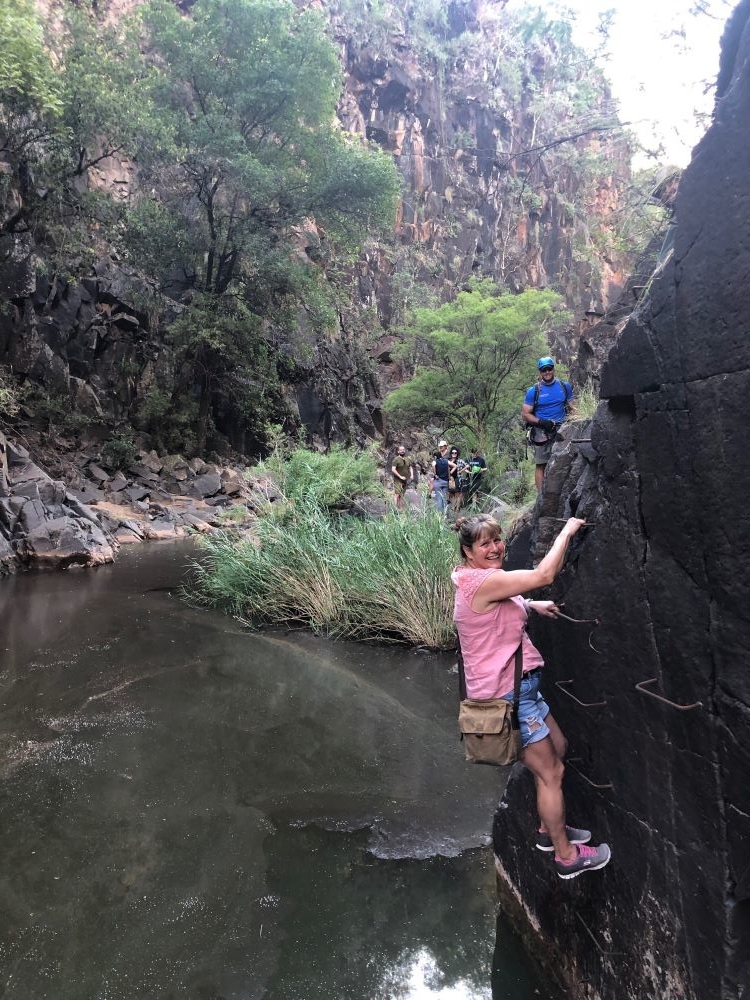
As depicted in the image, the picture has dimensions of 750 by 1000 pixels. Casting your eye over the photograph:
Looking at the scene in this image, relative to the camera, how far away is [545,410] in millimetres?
5762

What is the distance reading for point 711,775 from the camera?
Result: 6.04 feet

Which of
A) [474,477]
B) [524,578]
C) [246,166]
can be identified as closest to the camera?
[524,578]

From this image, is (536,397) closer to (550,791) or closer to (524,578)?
(524,578)

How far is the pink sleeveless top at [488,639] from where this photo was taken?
2.39 metres

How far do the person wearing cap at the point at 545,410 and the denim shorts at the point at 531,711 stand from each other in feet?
11.2

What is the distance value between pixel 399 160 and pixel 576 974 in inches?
1663

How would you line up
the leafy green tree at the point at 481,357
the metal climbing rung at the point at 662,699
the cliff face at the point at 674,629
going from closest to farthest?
the cliff face at the point at 674,629 → the metal climbing rung at the point at 662,699 → the leafy green tree at the point at 481,357

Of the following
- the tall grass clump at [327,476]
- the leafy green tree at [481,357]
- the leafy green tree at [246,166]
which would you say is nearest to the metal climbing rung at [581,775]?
the tall grass clump at [327,476]

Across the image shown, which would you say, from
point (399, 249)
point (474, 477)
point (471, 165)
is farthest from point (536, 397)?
point (471, 165)

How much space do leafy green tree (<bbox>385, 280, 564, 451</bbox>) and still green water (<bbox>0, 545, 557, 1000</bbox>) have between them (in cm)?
1411

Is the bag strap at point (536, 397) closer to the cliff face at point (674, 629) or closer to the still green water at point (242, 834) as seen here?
the still green water at point (242, 834)

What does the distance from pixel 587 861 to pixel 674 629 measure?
0.94 meters

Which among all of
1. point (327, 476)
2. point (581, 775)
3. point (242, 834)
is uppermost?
point (327, 476)

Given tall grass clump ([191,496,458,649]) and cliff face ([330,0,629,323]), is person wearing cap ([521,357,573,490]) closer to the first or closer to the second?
tall grass clump ([191,496,458,649])
